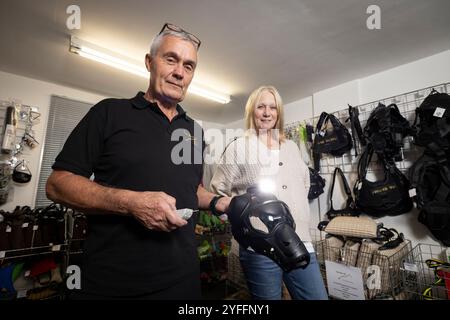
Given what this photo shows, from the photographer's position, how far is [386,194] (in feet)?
7.91

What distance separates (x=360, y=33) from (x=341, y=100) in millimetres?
1203

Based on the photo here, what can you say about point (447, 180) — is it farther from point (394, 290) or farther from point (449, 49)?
point (449, 49)

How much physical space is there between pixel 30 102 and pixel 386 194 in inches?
198

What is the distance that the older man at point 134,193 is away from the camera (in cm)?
76

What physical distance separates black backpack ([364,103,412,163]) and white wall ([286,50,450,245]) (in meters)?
0.51

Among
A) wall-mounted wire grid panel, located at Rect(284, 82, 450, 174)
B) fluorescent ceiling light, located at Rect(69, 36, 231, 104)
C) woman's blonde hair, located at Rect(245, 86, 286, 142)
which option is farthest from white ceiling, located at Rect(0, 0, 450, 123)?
woman's blonde hair, located at Rect(245, 86, 286, 142)

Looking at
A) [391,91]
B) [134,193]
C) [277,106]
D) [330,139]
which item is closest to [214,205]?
[134,193]

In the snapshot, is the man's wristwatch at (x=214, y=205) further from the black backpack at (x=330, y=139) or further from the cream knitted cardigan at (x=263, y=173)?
the black backpack at (x=330, y=139)

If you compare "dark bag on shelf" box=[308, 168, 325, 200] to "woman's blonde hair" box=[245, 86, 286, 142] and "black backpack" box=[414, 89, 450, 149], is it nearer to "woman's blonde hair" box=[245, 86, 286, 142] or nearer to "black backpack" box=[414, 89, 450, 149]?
"black backpack" box=[414, 89, 450, 149]

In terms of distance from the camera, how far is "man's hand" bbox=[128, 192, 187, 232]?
2.29 feet

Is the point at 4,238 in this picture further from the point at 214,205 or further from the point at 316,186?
the point at 316,186

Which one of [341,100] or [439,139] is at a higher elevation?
[341,100]

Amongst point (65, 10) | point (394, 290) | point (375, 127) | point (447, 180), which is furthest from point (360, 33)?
point (65, 10)

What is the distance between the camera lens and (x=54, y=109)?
350cm
